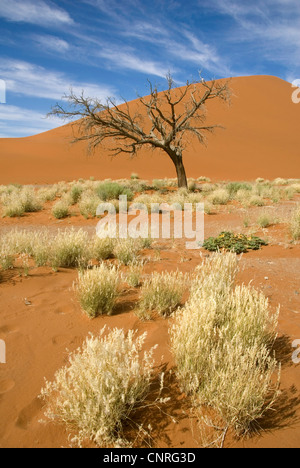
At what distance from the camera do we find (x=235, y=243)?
729cm

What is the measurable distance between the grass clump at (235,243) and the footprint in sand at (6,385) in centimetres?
519

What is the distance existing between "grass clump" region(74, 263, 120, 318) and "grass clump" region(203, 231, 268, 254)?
147 inches

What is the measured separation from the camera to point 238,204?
13.7 m

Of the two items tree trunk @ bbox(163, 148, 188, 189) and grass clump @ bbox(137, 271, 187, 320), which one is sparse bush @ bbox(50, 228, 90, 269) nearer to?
grass clump @ bbox(137, 271, 187, 320)

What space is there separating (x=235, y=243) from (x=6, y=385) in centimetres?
570

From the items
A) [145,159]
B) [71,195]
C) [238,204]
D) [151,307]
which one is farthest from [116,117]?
[145,159]

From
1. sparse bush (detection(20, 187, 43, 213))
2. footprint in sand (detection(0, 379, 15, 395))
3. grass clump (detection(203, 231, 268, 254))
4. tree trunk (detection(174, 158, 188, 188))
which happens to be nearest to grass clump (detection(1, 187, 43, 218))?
sparse bush (detection(20, 187, 43, 213))

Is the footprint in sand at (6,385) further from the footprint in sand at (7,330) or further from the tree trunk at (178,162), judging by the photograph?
the tree trunk at (178,162)

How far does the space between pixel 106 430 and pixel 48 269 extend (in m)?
3.65

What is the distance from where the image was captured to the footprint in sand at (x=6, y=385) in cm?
257

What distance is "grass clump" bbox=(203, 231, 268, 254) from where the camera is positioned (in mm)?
7070

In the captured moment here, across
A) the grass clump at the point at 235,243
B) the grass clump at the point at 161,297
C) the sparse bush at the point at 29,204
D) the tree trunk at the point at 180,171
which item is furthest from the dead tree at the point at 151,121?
the grass clump at the point at 161,297

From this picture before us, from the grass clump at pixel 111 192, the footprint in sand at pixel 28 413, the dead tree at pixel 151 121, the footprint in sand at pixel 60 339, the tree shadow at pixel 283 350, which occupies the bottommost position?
the footprint in sand at pixel 28 413

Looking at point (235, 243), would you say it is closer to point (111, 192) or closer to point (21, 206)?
point (111, 192)
